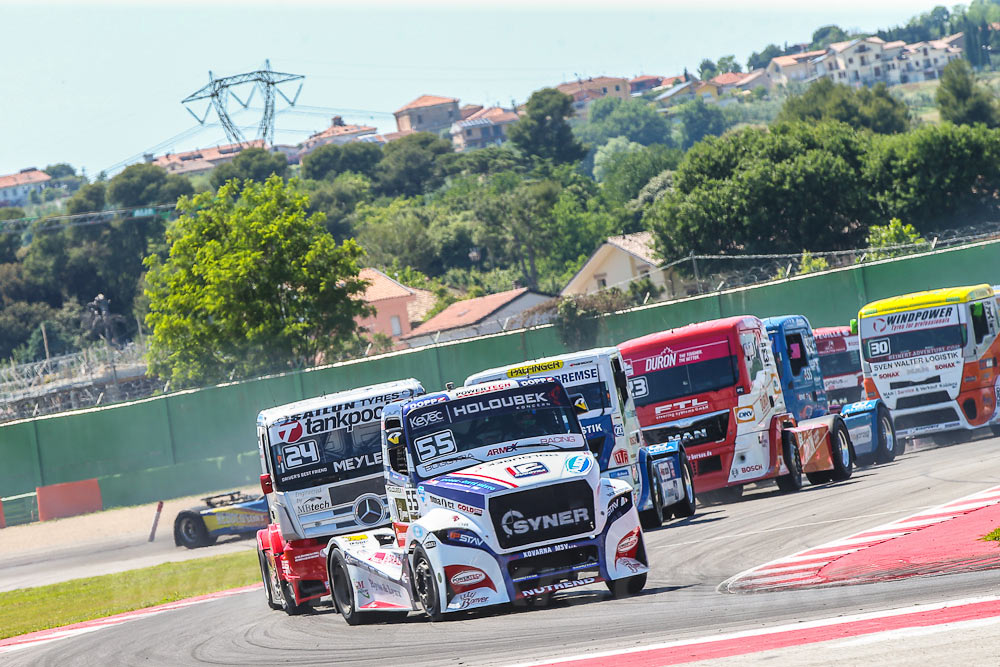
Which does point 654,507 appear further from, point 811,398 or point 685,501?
point 811,398

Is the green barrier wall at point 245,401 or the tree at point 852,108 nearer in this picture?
the green barrier wall at point 245,401

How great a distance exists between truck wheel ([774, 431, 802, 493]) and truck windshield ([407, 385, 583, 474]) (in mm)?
8835

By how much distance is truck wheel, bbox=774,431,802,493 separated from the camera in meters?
20.8

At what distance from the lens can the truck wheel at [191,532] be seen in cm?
2984

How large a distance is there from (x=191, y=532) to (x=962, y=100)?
116443 mm

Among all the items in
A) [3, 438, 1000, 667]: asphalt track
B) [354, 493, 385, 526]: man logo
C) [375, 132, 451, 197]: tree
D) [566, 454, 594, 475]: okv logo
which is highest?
[375, 132, 451, 197]: tree

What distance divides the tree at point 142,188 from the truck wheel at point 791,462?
153 meters

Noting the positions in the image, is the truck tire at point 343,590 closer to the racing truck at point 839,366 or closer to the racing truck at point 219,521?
the racing truck at point 219,521

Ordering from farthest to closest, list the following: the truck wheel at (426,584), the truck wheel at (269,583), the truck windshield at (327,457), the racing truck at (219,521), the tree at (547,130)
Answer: the tree at (547,130), the racing truck at (219,521), the truck wheel at (269,583), the truck windshield at (327,457), the truck wheel at (426,584)

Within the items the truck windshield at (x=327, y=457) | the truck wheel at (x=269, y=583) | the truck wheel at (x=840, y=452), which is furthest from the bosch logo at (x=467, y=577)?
the truck wheel at (x=840, y=452)

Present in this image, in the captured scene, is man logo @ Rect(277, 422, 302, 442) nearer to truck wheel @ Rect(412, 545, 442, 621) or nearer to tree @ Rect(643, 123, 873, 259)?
truck wheel @ Rect(412, 545, 442, 621)

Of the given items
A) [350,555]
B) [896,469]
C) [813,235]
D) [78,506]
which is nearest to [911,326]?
[896,469]

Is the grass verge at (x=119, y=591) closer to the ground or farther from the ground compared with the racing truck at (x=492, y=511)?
closer to the ground

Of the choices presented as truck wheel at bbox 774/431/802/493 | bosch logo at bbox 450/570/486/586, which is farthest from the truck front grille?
truck wheel at bbox 774/431/802/493
